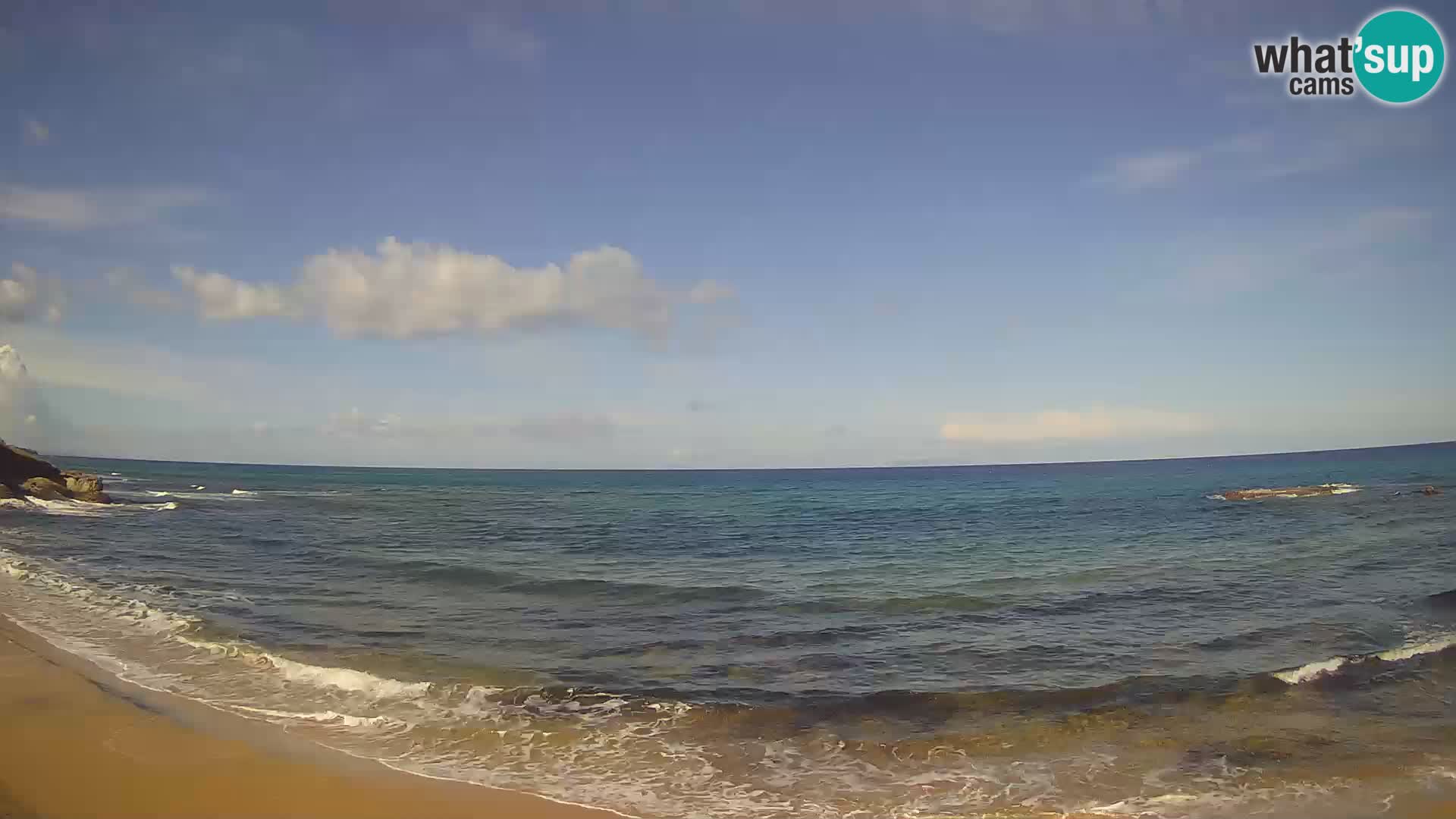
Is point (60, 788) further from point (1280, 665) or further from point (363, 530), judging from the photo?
point (363, 530)

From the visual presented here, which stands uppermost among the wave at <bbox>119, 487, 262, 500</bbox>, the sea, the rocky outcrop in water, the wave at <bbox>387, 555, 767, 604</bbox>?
the rocky outcrop in water

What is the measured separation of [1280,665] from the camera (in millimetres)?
13125

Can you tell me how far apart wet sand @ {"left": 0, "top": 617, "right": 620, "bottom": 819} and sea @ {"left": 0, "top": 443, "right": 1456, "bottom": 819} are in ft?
1.51

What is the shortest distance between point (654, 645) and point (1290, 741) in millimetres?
10217

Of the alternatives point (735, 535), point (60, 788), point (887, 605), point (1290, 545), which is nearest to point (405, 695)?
point (60, 788)

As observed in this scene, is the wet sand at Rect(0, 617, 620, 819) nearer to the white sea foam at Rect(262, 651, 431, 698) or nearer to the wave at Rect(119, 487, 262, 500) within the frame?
the white sea foam at Rect(262, 651, 431, 698)

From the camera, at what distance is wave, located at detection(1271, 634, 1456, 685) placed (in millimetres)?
12508

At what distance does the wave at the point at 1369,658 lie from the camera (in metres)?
12.5

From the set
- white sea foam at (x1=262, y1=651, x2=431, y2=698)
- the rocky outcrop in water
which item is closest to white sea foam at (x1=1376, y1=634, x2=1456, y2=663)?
white sea foam at (x1=262, y1=651, x2=431, y2=698)

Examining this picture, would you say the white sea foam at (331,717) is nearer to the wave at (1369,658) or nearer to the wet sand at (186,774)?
the wet sand at (186,774)

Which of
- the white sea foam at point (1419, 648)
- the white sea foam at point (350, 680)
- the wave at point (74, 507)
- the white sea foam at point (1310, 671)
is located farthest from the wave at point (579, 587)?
the wave at point (74, 507)

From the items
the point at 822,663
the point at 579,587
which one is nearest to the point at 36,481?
the point at 579,587

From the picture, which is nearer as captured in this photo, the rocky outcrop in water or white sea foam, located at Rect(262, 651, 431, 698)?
white sea foam, located at Rect(262, 651, 431, 698)

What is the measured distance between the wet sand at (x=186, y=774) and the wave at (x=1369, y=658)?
38.8 feet
